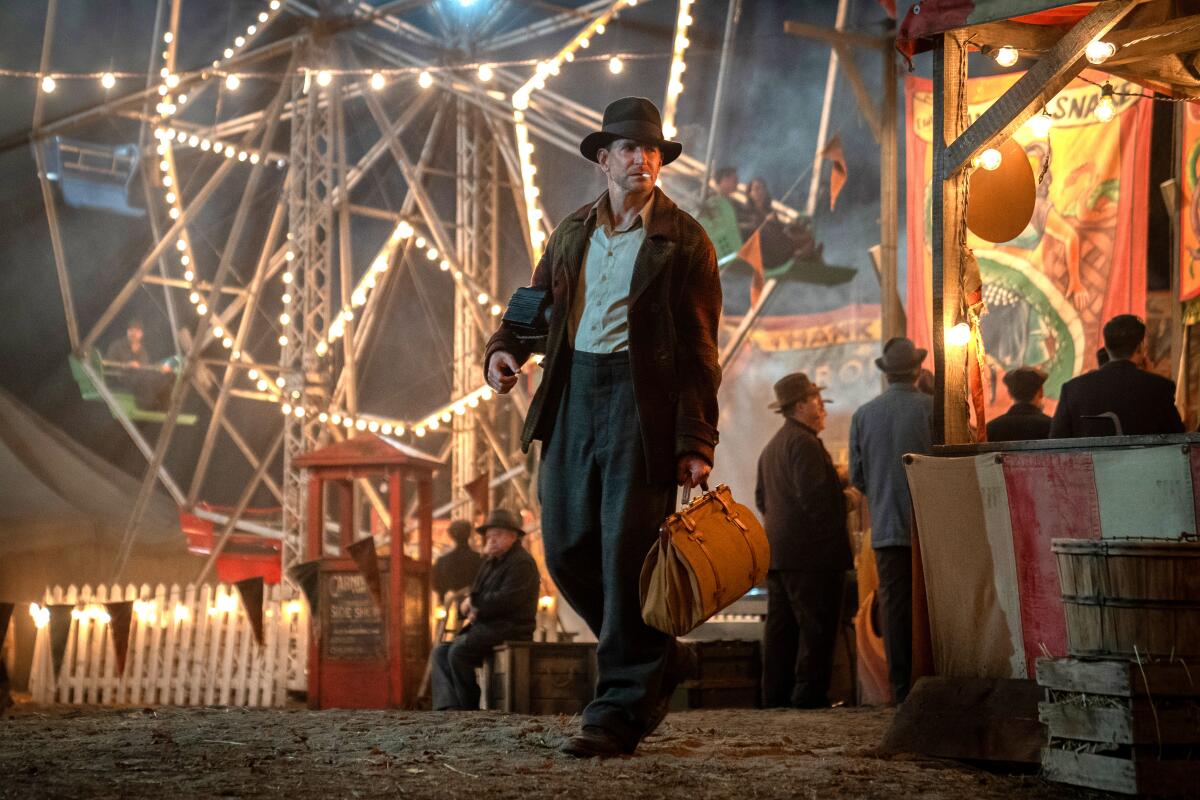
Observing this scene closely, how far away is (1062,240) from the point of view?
10055 mm

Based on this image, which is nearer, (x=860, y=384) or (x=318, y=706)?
(x=318, y=706)

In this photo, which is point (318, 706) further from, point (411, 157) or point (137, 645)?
point (411, 157)

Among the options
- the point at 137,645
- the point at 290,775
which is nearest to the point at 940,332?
the point at 290,775

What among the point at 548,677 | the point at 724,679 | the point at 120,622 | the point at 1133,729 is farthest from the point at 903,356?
the point at 120,622

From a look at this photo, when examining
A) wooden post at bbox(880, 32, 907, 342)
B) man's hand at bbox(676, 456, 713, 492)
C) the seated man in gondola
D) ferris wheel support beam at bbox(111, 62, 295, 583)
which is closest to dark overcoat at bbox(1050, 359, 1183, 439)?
man's hand at bbox(676, 456, 713, 492)

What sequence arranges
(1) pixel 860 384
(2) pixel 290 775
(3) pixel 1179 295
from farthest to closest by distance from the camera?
(1) pixel 860 384
(3) pixel 1179 295
(2) pixel 290 775

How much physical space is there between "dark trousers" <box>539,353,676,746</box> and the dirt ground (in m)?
0.24

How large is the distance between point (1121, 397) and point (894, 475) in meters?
1.30

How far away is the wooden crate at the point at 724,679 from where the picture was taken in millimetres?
8023

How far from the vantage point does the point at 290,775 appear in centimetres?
372

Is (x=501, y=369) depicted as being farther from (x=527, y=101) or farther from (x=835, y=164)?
(x=527, y=101)

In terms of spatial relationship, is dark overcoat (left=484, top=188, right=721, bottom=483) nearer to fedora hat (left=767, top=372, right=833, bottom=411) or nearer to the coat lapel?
the coat lapel

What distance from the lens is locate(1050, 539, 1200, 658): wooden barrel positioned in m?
3.60

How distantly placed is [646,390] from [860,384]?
10.1 m
